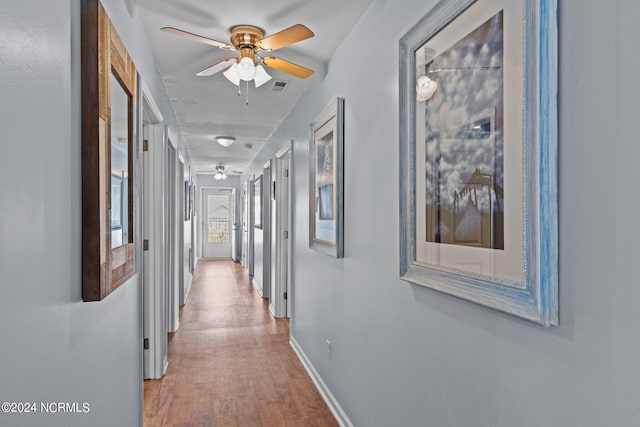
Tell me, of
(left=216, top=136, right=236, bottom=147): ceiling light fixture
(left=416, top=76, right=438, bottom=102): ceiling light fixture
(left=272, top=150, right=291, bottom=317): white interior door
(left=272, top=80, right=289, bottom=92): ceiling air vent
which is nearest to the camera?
(left=416, top=76, right=438, bottom=102): ceiling light fixture

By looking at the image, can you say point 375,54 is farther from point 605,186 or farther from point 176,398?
point 176,398

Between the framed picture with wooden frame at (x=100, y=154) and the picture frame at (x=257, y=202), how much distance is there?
469 cm

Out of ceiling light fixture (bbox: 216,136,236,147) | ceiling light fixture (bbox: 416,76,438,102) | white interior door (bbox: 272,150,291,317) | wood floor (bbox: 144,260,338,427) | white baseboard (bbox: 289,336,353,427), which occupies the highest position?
ceiling light fixture (bbox: 216,136,236,147)

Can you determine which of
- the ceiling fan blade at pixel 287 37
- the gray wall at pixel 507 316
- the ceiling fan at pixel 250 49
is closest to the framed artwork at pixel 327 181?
the gray wall at pixel 507 316

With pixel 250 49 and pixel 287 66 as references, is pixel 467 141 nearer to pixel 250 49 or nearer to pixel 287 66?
pixel 287 66

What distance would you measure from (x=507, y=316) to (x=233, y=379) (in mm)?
2645

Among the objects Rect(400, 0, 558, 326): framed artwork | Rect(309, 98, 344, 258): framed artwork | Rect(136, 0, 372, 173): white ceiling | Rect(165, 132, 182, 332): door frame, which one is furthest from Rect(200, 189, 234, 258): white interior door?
Rect(400, 0, 558, 326): framed artwork

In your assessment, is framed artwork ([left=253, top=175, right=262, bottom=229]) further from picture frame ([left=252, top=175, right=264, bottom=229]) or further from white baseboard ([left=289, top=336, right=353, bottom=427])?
white baseboard ([left=289, top=336, right=353, bottom=427])

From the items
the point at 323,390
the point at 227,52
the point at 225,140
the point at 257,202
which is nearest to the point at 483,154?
the point at 227,52

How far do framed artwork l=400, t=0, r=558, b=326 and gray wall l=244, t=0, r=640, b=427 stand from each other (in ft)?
0.15

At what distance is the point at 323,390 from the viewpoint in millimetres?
2945

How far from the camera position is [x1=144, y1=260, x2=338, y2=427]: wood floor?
8.65 feet

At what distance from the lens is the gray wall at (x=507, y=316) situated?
0.81 meters

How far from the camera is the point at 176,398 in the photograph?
2.89 m
